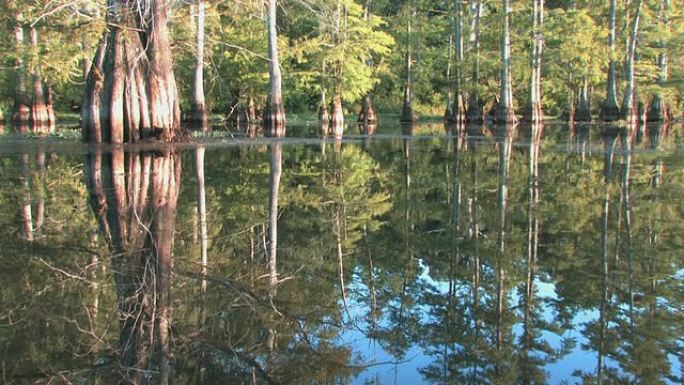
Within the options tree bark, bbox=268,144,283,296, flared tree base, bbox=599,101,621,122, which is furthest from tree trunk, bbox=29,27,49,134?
flared tree base, bbox=599,101,621,122

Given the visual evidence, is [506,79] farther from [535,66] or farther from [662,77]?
[662,77]

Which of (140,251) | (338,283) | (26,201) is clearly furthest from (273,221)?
(26,201)

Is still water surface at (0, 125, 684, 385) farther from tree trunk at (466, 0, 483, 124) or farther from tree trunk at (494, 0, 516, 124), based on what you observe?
tree trunk at (466, 0, 483, 124)

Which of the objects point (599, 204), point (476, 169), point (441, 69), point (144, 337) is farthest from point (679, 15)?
point (144, 337)

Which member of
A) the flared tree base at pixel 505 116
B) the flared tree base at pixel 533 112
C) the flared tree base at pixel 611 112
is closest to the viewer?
the flared tree base at pixel 505 116

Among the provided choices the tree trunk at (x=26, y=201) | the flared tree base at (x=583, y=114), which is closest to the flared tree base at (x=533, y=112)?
the flared tree base at (x=583, y=114)

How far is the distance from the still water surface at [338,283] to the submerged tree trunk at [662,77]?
2883 cm

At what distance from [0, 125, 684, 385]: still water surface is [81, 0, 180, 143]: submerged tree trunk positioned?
6017mm

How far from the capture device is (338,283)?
4.00 metres

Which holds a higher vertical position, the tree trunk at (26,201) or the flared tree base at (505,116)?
the flared tree base at (505,116)

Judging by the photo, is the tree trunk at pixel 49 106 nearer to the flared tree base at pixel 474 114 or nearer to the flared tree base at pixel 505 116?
the flared tree base at pixel 505 116

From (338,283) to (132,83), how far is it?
1121 cm

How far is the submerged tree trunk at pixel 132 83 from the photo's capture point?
13.7 meters

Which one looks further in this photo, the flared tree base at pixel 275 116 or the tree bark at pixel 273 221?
the flared tree base at pixel 275 116
